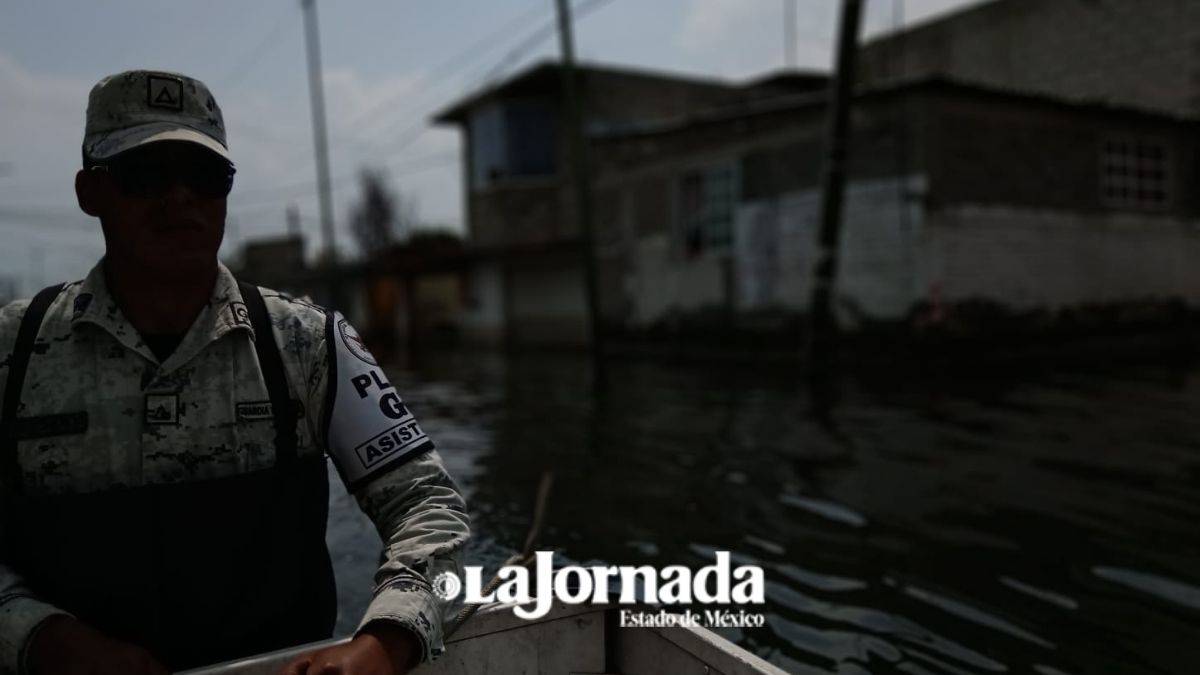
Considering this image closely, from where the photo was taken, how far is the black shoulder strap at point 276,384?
5.96 ft

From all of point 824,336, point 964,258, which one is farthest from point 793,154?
point 824,336

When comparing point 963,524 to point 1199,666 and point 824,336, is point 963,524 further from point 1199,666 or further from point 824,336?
point 824,336

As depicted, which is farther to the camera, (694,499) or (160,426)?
(694,499)

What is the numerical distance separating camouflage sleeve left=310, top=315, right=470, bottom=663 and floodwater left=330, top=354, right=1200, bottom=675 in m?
1.87

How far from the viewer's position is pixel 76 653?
1561mm

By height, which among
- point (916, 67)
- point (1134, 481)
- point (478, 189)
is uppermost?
point (916, 67)

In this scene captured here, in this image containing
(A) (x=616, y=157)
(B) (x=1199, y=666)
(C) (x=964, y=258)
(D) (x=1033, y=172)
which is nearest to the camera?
(B) (x=1199, y=666)

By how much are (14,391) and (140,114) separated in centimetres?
61

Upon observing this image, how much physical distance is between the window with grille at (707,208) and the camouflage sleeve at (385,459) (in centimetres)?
1466

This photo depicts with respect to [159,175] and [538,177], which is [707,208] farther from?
[159,175]

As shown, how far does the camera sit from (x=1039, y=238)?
13320 millimetres

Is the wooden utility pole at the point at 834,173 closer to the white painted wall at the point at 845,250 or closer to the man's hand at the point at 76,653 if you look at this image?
the white painted wall at the point at 845,250

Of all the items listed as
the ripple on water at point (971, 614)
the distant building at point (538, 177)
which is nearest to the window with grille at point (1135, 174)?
the distant building at point (538, 177)

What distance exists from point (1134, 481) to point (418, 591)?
5641 mm
